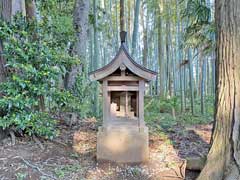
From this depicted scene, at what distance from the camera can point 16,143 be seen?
4496mm

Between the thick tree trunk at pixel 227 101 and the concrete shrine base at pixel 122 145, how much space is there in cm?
126

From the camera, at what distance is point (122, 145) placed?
4207mm

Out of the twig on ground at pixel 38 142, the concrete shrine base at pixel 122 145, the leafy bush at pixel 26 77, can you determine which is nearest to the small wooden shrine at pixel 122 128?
the concrete shrine base at pixel 122 145

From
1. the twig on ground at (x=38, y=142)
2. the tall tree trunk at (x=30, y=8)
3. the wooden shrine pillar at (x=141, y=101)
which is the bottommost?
the twig on ground at (x=38, y=142)

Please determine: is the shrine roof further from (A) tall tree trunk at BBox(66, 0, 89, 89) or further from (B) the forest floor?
(A) tall tree trunk at BBox(66, 0, 89, 89)

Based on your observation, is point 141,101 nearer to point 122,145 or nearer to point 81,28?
point 122,145

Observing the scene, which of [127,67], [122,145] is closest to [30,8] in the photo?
[127,67]

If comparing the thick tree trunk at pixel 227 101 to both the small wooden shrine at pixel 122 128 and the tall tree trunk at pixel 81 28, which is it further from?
the tall tree trunk at pixel 81 28

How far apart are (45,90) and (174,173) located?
218cm

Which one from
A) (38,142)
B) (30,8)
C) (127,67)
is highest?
(30,8)

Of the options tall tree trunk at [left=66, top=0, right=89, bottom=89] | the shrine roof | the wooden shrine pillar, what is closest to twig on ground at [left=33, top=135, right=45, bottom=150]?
the shrine roof

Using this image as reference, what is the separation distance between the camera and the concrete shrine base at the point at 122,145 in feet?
13.8

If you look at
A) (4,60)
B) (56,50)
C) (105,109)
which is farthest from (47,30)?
(105,109)

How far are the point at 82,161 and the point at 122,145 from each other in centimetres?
62
